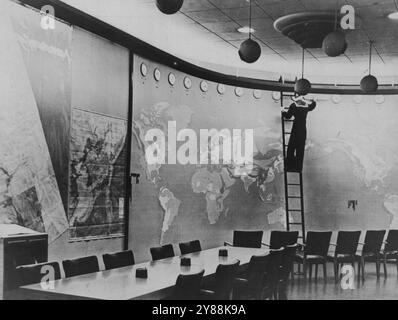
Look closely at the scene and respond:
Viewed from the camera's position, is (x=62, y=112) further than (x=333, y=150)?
No

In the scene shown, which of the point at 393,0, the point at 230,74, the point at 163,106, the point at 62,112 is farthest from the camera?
the point at 230,74

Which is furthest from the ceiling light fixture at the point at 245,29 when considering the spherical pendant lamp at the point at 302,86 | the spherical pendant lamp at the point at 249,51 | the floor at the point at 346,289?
the floor at the point at 346,289

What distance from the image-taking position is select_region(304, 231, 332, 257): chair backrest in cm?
798

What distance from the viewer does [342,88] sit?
10.0 m

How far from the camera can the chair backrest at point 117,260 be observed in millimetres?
5114

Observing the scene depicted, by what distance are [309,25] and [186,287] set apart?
418 cm

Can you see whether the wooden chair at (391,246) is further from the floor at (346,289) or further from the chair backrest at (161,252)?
the chair backrest at (161,252)

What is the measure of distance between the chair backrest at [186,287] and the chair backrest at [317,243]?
14.2ft

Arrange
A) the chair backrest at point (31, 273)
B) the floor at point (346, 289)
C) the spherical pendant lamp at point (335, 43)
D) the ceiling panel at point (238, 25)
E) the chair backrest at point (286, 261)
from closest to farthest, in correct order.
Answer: the chair backrest at point (31, 273) < the spherical pendant lamp at point (335, 43) < the chair backrest at point (286, 261) < the ceiling panel at point (238, 25) < the floor at point (346, 289)

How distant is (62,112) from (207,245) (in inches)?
165

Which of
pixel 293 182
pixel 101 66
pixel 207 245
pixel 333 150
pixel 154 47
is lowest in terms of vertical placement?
pixel 207 245
